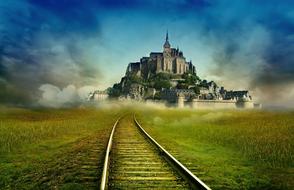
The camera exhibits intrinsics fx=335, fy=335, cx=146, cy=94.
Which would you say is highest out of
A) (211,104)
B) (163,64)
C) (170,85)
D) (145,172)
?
(163,64)

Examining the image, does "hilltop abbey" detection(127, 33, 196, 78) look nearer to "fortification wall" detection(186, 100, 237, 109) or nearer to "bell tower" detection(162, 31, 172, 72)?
"bell tower" detection(162, 31, 172, 72)

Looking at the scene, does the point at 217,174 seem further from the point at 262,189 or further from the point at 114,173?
the point at 114,173

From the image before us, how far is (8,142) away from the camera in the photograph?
1580 centimetres

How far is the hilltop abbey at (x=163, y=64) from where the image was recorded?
185125mm

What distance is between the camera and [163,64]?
184 m

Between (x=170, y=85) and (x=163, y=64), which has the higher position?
(x=163, y=64)

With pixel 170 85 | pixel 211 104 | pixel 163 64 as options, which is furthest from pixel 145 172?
pixel 163 64

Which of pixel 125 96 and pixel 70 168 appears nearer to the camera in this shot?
pixel 70 168

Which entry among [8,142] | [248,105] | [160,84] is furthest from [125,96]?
[8,142]

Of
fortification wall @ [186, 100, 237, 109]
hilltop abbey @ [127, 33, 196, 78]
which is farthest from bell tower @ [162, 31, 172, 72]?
fortification wall @ [186, 100, 237, 109]

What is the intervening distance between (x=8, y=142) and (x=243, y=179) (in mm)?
11612

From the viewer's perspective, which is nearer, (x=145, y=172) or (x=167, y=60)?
(x=145, y=172)

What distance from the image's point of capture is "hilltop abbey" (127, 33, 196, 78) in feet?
607

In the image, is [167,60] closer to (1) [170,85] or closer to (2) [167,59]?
(2) [167,59]
